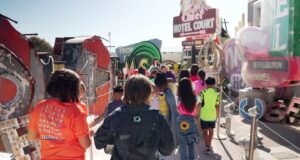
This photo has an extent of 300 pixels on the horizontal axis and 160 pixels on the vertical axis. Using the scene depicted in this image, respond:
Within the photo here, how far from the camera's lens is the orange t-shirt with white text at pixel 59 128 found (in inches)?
93.8

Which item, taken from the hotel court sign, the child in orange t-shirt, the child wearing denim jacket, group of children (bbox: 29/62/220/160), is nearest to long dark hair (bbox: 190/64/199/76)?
the child wearing denim jacket

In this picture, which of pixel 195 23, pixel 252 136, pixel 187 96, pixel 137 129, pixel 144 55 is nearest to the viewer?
pixel 137 129

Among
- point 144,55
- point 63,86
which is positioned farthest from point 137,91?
point 144,55

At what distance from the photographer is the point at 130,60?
2072cm

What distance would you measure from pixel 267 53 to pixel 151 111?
7017 millimetres

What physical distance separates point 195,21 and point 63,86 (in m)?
18.5

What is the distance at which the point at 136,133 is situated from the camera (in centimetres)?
236

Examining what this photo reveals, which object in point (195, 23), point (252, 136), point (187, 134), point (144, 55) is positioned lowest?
point (187, 134)

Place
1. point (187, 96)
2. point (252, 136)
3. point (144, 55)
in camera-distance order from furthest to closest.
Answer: point (144, 55), point (187, 96), point (252, 136)

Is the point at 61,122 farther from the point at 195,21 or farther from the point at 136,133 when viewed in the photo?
the point at 195,21

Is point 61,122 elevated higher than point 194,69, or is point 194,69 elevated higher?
point 194,69

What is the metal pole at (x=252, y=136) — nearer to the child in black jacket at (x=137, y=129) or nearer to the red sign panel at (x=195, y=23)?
the child in black jacket at (x=137, y=129)

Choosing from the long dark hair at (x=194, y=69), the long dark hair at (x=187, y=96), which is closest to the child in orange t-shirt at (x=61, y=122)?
the long dark hair at (x=187, y=96)

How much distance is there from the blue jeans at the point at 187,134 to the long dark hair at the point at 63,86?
89.4 inches
